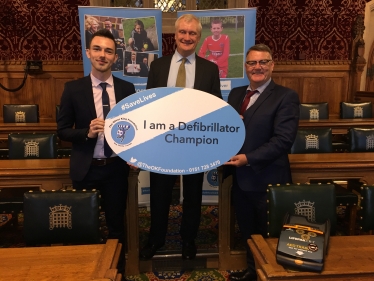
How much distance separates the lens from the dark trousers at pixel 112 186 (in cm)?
198

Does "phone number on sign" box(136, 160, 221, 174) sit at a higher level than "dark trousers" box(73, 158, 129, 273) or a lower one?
higher

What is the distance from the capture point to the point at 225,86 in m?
3.84

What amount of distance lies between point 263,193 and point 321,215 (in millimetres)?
394

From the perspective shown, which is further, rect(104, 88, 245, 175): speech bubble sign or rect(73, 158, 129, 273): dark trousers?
rect(73, 158, 129, 273): dark trousers

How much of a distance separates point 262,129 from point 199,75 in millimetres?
591

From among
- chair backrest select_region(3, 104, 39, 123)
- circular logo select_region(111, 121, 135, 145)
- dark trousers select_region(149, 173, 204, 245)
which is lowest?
dark trousers select_region(149, 173, 204, 245)

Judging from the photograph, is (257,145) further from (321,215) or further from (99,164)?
(99,164)

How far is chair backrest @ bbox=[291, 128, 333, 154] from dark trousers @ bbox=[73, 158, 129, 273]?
1.69 m

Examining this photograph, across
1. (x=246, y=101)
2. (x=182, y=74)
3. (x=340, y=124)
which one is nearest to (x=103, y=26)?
(x=182, y=74)

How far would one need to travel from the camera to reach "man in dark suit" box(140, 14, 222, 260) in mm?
2109

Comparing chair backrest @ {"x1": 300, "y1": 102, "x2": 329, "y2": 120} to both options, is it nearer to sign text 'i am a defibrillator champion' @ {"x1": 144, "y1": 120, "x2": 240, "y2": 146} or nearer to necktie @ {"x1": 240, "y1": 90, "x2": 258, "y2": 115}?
necktie @ {"x1": 240, "y1": 90, "x2": 258, "y2": 115}

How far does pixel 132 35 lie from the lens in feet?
12.1

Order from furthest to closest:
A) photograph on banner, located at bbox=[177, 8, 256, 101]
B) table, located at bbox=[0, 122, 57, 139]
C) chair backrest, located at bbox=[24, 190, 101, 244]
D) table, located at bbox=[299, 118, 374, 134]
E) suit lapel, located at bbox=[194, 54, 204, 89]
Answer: table, located at bbox=[299, 118, 374, 134], table, located at bbox=[0, 122, 57, 139], photograph on banner, located at bbox=[177, 8, 256, 101], suit lapel, located at bbox=[194, 54, 204, 89], chair backrest, located at bbox=[24, 190, 101, 244]

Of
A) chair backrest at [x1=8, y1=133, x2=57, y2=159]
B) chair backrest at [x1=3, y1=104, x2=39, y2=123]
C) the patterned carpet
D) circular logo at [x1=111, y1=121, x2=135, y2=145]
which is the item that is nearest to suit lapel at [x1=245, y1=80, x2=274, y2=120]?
circular logo at [x1=111, y1=121, x2=135, y2=145]
